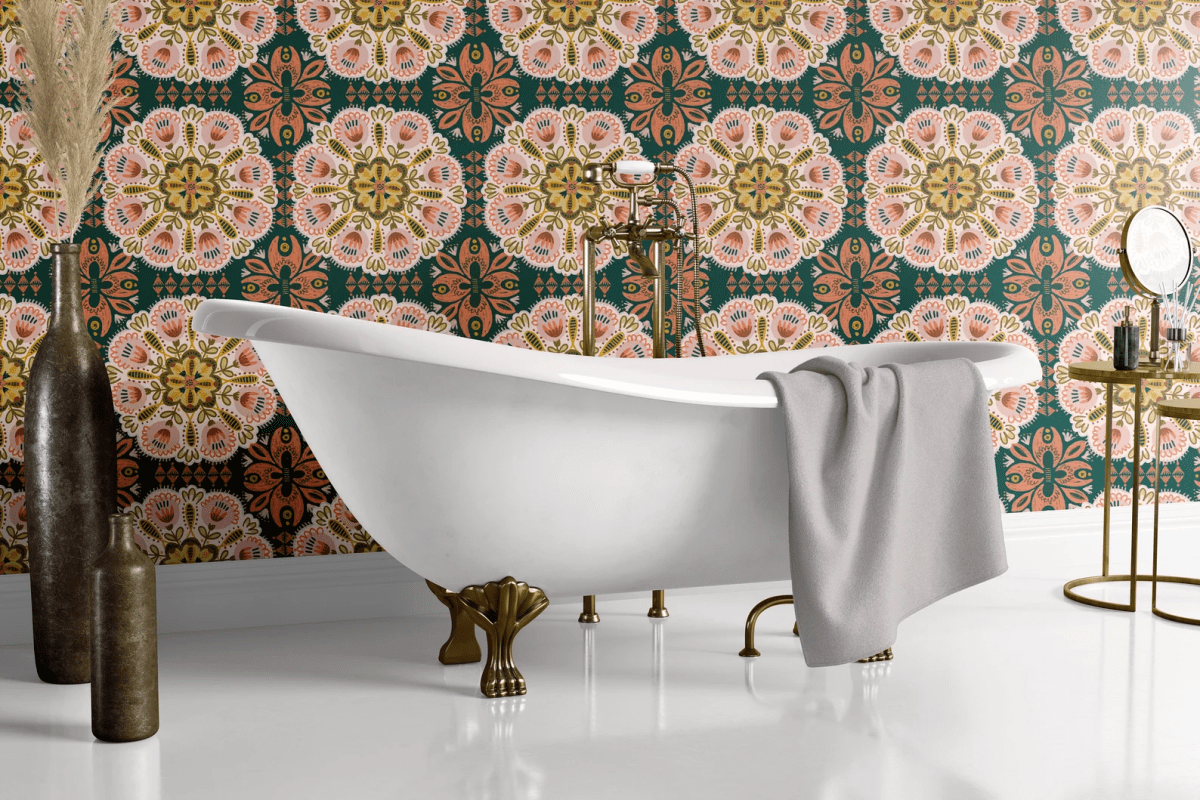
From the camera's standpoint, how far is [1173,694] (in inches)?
84.7

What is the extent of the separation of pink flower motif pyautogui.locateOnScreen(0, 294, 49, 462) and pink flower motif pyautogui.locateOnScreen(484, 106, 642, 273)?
1.11 metres

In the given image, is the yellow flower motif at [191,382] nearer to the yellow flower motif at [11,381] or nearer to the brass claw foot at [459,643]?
the yellow flower motif at [11,381]

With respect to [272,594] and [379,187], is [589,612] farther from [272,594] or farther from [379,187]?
[379,187]

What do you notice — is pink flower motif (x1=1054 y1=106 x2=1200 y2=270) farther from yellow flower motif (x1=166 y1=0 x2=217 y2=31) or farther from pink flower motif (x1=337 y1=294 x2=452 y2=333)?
yellow flower motif (x1=166 y1=0 x2=217 y2=31)

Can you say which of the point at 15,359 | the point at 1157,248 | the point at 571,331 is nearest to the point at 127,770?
the point at 15,359

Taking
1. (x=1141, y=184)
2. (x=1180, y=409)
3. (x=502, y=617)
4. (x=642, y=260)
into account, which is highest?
(x=1141, y=184)

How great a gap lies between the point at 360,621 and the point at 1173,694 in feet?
5.97

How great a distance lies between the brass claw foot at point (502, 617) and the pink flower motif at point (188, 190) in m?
1.15

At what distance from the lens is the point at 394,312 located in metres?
2.79

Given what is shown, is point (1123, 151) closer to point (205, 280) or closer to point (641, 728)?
point (641, 728)

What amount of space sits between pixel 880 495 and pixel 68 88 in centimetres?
186

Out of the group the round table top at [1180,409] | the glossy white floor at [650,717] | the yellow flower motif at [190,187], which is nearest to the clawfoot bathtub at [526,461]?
the glossy white floor at [650,717]

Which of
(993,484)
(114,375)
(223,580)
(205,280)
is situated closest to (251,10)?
(205,280)

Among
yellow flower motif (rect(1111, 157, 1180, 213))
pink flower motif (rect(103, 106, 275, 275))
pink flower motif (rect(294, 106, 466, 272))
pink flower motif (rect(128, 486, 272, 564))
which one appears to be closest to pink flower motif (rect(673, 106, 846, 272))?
pink flower motif (rect(294, 106, 466, 272))
